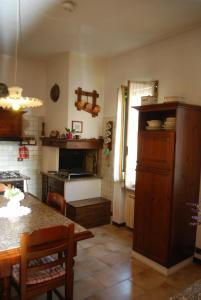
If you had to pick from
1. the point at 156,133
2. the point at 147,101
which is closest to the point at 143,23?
the point at 147,101

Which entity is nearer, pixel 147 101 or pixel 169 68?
pixel 147 101

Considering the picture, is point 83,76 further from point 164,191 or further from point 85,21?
point 164,191

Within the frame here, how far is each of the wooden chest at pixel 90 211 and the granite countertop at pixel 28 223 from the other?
51.6 inches

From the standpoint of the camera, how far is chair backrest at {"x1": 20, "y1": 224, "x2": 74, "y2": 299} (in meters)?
1.63

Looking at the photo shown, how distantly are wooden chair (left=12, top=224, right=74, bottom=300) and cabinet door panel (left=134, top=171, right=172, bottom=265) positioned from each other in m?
1.30

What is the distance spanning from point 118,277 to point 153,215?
2.53 ft

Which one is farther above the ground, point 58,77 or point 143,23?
point 143,23

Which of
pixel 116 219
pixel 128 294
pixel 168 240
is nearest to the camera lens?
pixel 128 294

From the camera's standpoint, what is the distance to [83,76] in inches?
164

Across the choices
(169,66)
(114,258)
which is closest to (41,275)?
(114,258)

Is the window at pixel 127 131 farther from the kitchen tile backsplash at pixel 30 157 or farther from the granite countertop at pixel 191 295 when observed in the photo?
the granite countertop at pixel 191 295

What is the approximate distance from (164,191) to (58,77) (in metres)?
2.72

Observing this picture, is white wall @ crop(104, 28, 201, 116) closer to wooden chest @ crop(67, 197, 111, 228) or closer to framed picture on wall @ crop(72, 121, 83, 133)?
framed picture on wall @ crop(72, 121, 83, 133)

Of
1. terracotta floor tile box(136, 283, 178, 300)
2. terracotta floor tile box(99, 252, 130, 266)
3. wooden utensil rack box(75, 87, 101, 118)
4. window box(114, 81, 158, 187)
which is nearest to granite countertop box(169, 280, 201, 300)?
terracotta floor tile box(136, 283, 178, 300)
